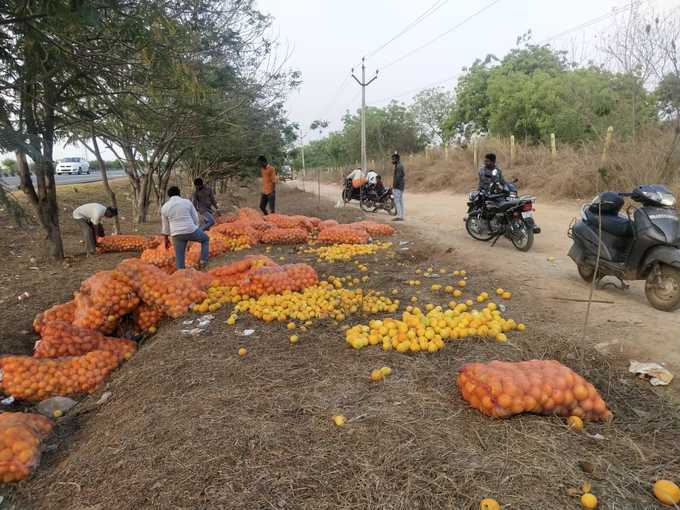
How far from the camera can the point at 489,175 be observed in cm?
887

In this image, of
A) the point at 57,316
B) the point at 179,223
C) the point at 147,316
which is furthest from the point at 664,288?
the point at 57,316

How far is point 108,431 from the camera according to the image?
114 inches

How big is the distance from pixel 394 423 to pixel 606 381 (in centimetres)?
181

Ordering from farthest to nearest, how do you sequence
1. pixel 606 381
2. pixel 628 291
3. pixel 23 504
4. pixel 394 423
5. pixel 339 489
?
pixel 628 291, pixel 606 381, pixel 394 423, pixel 23 504, pixel 339 489

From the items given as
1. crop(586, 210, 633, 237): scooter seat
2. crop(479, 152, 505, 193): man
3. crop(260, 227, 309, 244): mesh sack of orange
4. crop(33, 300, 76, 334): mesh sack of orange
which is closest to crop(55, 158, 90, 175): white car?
crop(260, 227, 309, 244): mesh sack of orange

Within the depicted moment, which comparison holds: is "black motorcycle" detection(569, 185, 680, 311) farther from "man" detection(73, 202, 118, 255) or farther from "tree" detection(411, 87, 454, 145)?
"tree" detection(411, 87, 454, 145)

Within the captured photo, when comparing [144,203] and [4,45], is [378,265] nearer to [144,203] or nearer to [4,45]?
Answer: [4,45]

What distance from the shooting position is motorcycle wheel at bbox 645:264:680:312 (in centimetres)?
451

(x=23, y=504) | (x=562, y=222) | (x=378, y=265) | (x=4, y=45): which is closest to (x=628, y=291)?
(x=378, y=265)

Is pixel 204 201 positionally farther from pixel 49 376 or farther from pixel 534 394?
pixel 534 394

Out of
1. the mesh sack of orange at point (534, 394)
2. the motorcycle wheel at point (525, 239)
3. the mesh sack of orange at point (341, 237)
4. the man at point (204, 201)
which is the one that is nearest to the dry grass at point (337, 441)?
the mesh sack of orange at point (534, 394)

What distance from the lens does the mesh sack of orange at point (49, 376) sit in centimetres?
365

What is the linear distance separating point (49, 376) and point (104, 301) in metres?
0.99

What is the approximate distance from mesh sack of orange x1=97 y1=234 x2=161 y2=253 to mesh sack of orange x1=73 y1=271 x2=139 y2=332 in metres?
4.68
